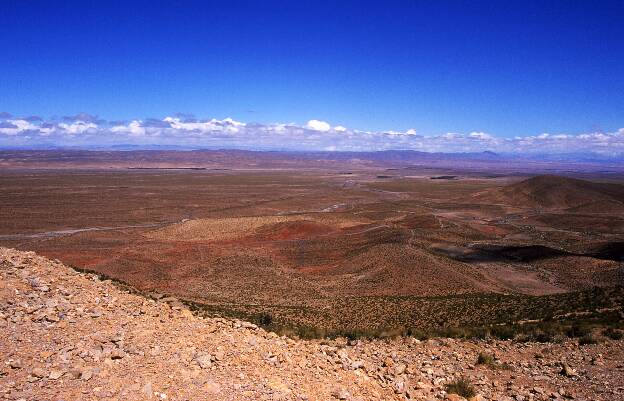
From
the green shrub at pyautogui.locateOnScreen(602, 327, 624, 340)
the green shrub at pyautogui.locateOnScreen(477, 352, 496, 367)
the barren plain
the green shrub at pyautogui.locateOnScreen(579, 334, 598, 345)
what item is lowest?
the barren plain

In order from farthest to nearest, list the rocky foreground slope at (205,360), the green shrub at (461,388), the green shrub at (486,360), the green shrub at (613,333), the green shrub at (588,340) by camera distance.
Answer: the green shrub at (613,333), the green shrub at (588,340), the green shrub at (486,360), the green shrub at (461,388), the rocky foreground slope at (205,360)

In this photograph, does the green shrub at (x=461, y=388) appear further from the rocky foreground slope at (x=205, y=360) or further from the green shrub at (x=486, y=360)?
the green shrub at (x=486, y=360)

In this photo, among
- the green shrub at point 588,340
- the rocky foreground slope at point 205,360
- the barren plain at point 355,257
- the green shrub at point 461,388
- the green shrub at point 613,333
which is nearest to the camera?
the rocky foreground slope at point 205,360

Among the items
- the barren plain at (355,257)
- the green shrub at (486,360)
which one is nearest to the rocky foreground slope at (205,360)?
the green shrub at (486,360)

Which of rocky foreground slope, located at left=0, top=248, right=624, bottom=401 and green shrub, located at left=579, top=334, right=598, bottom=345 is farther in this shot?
green shrub, located at left=579, top=334, right=598, bottom=345

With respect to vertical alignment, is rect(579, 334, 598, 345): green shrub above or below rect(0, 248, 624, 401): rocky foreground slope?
below

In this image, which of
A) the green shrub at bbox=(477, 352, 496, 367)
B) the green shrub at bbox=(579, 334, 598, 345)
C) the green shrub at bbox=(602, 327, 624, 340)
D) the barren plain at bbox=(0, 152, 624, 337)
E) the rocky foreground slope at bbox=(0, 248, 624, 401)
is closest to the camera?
the rocky foreground slope at bbox=(0, 248, 624, 401)

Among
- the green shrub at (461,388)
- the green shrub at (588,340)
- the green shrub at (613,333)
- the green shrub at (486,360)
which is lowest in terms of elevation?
the green shrub at (486,360)

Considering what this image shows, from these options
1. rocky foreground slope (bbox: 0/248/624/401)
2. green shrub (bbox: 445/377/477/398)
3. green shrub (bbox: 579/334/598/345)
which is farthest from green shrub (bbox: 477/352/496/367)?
green shrub (bbox: 579/334/598/345)

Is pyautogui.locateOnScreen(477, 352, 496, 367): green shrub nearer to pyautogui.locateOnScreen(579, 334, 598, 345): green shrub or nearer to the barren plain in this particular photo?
the barren plain
